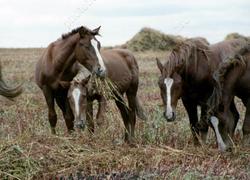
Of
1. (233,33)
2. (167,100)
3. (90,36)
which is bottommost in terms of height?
(233,33)

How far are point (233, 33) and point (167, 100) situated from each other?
1066 inches

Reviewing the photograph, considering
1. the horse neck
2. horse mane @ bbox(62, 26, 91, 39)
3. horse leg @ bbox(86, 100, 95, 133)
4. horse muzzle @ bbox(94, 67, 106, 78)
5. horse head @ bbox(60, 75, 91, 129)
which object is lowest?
horse leg @ bbox(86, 100, 95, 133)

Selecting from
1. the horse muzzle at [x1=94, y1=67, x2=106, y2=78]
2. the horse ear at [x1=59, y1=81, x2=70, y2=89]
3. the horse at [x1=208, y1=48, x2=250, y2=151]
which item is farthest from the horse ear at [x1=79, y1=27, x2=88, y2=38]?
the horse at [x1=208, y1=48, x2=250, y2=151]

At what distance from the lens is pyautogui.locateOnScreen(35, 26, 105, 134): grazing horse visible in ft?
36.0

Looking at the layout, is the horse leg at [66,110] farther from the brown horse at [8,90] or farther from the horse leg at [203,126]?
the horse leg at [203,126]

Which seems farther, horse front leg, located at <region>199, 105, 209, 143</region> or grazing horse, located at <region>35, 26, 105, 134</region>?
grazing horse, located at <region>35, 26, 105, 134</region>

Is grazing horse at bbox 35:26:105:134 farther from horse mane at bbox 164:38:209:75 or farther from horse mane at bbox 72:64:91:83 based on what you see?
horse mane at bbox 164:38:209:75

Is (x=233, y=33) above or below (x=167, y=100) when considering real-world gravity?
below

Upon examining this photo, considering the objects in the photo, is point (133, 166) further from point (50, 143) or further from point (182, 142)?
point (182, 142)

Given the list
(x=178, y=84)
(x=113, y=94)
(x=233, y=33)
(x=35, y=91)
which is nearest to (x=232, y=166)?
(x=178, y=84)

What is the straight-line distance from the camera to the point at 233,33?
35719mm

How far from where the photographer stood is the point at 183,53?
982 centimetres

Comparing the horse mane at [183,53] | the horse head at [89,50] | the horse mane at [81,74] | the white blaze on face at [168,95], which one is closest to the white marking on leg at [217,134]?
the white blaze on face at [168,95]

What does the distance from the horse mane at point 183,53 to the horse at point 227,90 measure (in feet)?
1.84
